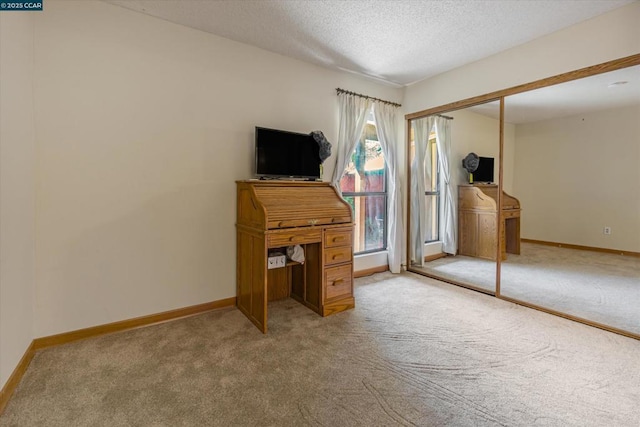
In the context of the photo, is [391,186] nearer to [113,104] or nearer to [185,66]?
[185,66]

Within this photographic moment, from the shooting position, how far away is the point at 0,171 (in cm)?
149

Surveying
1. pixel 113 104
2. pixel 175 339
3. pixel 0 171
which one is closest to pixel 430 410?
pixel 175 339

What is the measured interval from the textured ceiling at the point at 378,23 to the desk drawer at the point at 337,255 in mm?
2001

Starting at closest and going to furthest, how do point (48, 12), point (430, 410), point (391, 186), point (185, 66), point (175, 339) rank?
point (430, 410) → point (48, 12) → point (175, 339) → point (185, 66) → point (391, 186)

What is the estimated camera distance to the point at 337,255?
8.74 ft

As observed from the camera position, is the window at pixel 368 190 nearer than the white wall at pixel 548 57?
No

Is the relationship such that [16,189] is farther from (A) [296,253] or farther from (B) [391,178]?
A: (B) [391,178]

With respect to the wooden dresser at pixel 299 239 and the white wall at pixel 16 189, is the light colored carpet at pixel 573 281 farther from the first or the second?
the white wall at pixel 16 189

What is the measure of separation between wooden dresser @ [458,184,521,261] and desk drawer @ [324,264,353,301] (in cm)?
169

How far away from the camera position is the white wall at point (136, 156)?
2059 mm

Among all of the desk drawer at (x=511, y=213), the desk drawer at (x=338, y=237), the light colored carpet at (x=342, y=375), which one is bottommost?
the light colored carpet at (x=342, y=375)

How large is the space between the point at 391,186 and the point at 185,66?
2.69 meters

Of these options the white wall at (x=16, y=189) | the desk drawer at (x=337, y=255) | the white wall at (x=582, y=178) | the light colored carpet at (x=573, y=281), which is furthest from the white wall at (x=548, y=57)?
the white wall at (x=16, y=189)

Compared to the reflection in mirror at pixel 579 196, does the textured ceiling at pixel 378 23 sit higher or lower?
higher
